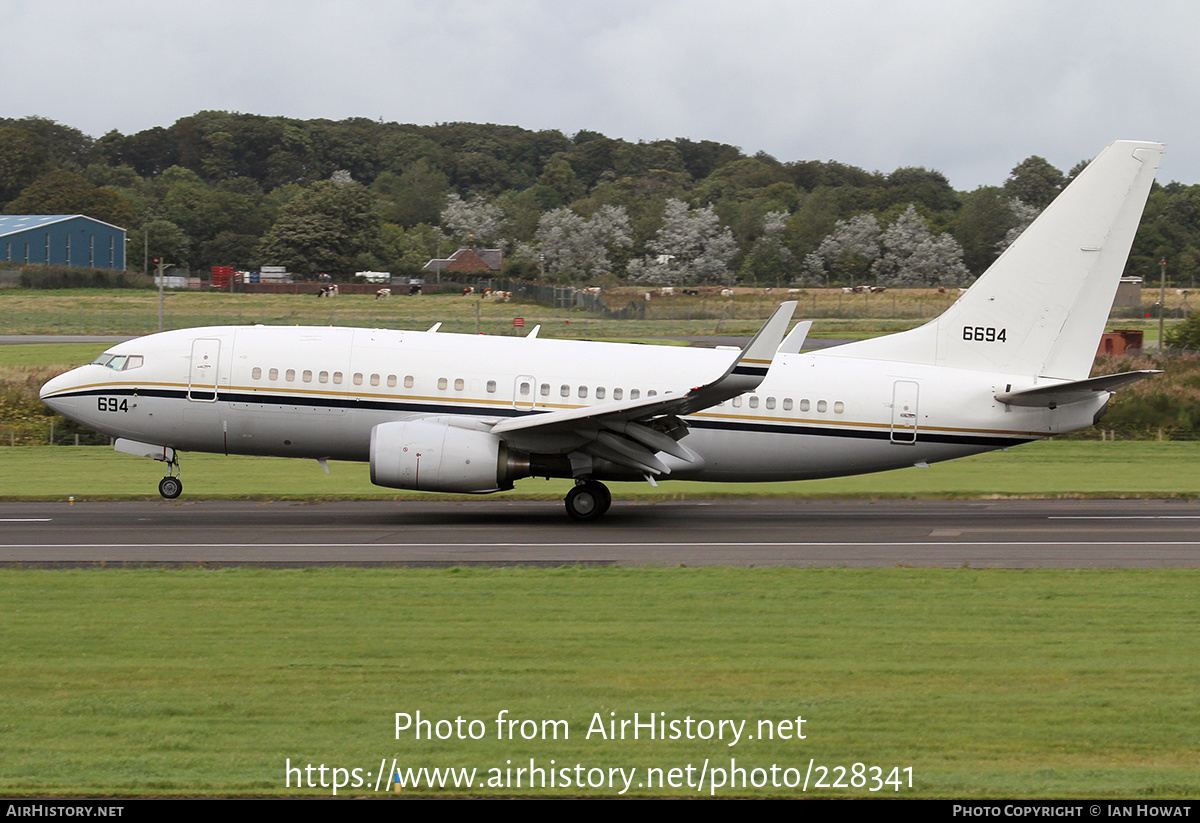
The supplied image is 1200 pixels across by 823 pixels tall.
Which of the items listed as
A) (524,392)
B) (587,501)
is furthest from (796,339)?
(524,392)

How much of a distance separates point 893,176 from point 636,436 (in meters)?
156

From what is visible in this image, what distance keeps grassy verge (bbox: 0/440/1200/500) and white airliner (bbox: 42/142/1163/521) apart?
288 cm

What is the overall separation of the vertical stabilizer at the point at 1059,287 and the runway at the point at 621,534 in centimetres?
342

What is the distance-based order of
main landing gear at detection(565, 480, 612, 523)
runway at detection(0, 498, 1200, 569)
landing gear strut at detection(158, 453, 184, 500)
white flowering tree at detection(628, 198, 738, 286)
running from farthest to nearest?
white flowering tree at detection(628, 198, 738, 286)
landing gear strut at detection(158, 453, 184, 500)
main landing gear at detection(565, 480, 612, 523)
runway at detection(0, 498, 1200, 569)

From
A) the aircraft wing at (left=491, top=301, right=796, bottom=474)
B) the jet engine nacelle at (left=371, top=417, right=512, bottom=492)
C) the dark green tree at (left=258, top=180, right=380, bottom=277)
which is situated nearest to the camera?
the aircraft wing at (left=491, top=301, right=796, bottom=474)

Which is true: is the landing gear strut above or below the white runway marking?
above

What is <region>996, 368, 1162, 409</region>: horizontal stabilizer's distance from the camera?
79.2 feet

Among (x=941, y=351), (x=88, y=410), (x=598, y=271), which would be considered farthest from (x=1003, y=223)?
(x=88, y=410)

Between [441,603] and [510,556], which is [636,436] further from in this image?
[441,603]

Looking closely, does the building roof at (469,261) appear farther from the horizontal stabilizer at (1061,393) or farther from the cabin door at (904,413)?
the horizontal stabilizer at (1061,393)

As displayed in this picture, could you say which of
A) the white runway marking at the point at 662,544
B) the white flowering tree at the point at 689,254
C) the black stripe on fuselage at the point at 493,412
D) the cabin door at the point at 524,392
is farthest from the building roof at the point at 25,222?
the white runway marking at the point at 662,544

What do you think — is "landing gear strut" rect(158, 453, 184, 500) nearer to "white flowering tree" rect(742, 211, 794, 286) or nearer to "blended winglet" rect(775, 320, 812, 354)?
"blended winglet" rect(775, 320, 812, 354)

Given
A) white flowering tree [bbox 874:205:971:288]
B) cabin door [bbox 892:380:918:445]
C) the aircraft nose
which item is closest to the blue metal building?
white flowering tree [bbox 874:205:971:288]

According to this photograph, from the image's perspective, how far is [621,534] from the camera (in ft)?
77.0
